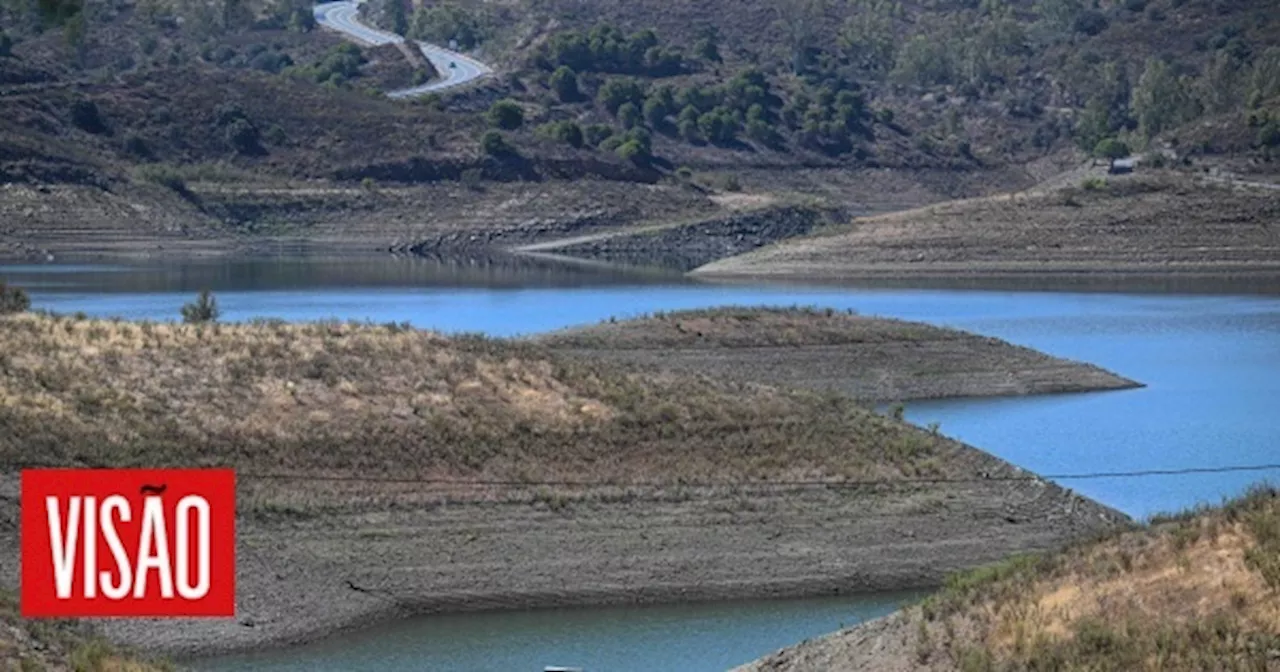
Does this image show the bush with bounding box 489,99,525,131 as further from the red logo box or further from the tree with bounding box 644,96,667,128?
the red logo box

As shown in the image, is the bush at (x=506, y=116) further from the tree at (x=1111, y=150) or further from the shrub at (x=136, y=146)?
the tree at (x=1111, y=150)

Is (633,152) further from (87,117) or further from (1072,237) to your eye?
(1072,237)

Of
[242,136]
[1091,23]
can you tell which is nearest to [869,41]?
[1091,23]

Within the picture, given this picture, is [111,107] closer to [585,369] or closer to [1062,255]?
[1062,255]

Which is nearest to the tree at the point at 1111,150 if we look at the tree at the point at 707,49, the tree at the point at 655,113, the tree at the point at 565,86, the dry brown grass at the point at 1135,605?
the tree at the point at 655,113

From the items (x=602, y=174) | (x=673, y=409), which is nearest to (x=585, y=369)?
(x=673, y=409)
